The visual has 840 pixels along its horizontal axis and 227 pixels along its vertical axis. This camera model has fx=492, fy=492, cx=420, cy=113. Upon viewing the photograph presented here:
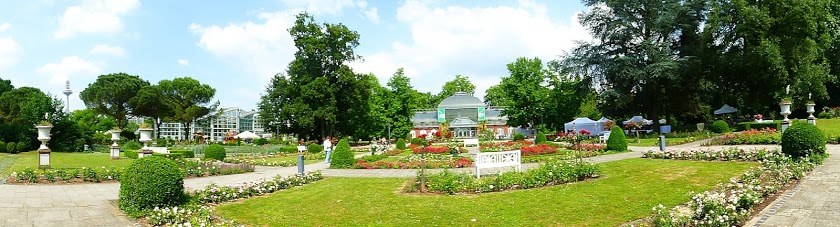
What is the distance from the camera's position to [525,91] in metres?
45.3

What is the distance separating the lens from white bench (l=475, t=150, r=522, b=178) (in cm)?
1140

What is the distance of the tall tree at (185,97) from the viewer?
56.6m

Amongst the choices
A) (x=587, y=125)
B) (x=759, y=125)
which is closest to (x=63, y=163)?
(x=759, y=125)

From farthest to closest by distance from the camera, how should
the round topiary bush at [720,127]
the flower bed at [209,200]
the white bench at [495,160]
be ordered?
the round topiary bush at [720,127] < the white bench at [495,160] < the flower bed at [209,200]

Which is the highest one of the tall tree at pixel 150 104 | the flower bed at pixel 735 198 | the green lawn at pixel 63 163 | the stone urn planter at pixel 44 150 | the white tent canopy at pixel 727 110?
the tall tree at pixel 150 104

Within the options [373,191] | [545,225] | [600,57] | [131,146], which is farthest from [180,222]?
[131,146]

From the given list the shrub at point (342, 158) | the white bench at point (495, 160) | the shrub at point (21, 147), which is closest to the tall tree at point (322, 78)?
the shrub at point (21, 147)

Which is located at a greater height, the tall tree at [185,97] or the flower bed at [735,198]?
the tall tree at [185,97]

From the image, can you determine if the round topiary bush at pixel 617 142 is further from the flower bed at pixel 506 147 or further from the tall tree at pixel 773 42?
the tall tree at pixel 773 42

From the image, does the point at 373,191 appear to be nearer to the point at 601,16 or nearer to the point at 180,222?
the point at 180,222

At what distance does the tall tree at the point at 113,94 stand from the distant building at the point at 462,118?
111ft

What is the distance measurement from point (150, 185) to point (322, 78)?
33.9m

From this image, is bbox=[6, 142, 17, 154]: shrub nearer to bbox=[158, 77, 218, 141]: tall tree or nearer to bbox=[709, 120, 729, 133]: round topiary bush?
bbox=[158, 77, 218, 141]: tall tree

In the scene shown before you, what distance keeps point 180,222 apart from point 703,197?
715 centimetres
